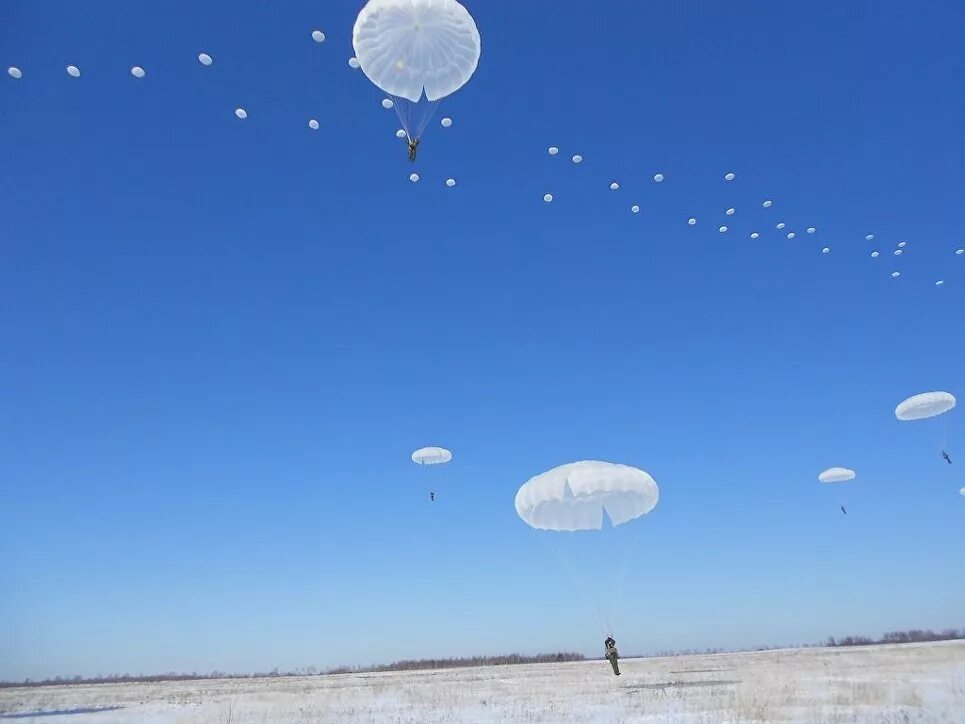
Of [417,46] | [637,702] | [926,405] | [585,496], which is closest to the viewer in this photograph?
[417,46]

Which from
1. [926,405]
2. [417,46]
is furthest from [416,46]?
[926,405]

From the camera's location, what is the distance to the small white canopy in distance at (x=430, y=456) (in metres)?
30.8

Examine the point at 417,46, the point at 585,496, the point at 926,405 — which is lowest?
the point at 585,496

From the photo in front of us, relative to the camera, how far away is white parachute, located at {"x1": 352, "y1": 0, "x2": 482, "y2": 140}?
48.8 ft

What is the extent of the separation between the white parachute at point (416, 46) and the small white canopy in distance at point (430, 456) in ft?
58.6

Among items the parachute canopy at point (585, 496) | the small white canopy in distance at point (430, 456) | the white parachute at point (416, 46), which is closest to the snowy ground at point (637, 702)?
the parachute canopy at point (585, 496)

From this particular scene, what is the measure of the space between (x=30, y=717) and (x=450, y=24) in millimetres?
27691

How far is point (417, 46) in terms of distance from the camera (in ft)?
51.2

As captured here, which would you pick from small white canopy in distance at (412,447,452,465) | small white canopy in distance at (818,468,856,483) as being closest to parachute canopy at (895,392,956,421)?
small white canopy in distance at (818,468,856,483)

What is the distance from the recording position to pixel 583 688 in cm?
2550

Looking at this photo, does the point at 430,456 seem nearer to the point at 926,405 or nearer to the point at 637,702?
the point at 637,702

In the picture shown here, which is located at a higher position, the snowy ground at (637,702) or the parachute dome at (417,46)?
the parachute dome at (417,46)

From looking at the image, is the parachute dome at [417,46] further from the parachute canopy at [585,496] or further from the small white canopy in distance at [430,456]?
the small white canopy in distance at [430,456]

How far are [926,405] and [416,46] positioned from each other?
84.7 feet
